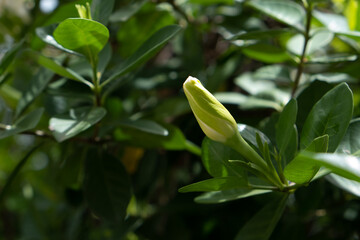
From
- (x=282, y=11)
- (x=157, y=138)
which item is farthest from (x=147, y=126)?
(x=282, y=11)

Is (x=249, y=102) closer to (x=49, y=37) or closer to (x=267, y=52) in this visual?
(x=267, y=52)

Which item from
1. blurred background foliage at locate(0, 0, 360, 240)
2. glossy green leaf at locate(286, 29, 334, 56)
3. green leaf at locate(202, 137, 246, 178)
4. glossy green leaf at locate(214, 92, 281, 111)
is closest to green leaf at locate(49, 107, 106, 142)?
blurred background foliage at locate(0, 0, 360, 240)

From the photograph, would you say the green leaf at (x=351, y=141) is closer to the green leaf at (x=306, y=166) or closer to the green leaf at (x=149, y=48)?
the green leaf at (x=306, y=166)

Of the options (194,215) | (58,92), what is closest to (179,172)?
(194,215)

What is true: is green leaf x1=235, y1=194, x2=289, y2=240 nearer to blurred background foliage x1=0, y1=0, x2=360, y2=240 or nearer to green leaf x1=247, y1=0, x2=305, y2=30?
blurred background foliage x1=0, y1=0, x2=360, y2=240

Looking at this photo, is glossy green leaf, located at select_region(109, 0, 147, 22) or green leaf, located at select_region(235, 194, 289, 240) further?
glossy green leaf, located at select_region(109, 0, 147, 22)

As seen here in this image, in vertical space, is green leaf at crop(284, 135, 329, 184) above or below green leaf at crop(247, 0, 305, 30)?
below

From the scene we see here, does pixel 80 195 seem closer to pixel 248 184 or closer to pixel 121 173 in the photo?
pixel 121 173
